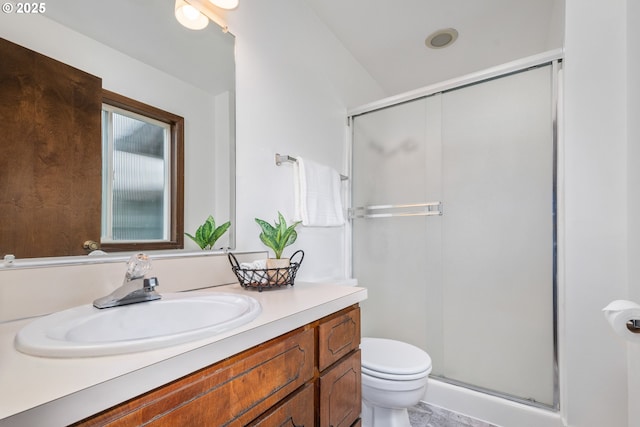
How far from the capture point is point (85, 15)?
2.89ft

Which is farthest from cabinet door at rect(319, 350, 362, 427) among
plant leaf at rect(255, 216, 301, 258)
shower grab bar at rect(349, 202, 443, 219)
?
shower grab bar at rect(349, 202, 443, 219)

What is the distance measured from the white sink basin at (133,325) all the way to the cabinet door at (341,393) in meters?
0.33

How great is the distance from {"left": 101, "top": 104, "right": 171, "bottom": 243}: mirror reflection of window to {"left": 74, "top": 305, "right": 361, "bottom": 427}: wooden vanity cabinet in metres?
0.61

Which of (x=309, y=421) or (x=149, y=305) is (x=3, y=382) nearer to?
(x=149, y=305)

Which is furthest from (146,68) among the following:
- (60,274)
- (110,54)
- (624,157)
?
(624,157)

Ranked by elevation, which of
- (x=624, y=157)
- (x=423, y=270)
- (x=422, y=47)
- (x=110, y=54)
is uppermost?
(x=422, y=47)

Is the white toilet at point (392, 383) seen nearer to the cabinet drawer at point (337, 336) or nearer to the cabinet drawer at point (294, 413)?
the cabinet drawer at point (337, 336)

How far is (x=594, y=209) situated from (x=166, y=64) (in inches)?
75.2

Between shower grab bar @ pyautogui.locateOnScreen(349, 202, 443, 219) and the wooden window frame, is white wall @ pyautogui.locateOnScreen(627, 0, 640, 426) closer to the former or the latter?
shower grab bar @ pyautogui.locateOnScreen(349, 202, 443, 219)

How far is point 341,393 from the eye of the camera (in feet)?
3.06

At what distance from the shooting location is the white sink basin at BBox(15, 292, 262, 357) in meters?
0.49

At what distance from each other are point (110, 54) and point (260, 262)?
83 cm

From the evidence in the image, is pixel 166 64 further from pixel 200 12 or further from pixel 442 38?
pixel 442 38

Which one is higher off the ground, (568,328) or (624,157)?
(624,157)
